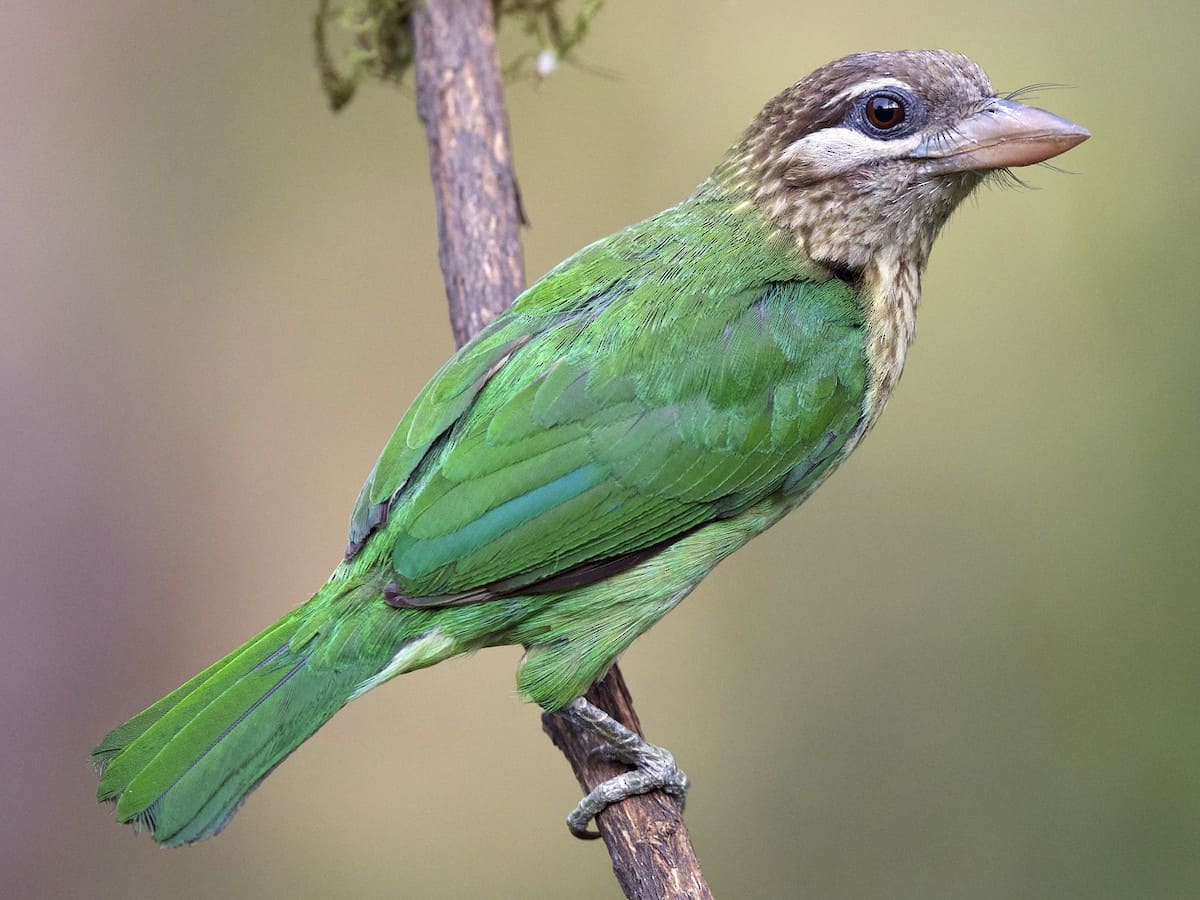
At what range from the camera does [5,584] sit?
5004mm

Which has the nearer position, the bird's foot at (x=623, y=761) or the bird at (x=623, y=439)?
the bird at (x=623, y=439)

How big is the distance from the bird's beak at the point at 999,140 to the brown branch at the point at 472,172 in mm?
1228

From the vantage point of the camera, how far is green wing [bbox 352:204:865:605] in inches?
123

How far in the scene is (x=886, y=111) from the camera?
3.29 meters

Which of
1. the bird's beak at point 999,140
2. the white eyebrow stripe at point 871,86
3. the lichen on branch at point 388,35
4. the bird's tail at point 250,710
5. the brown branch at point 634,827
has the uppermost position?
the lichen on branch at point 388,35

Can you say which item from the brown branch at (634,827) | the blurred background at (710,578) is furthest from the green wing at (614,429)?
the blurred background at (710,578)

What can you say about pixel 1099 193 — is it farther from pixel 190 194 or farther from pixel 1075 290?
pixel 190 194

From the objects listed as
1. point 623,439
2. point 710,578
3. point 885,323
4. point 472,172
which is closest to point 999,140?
point 885,323

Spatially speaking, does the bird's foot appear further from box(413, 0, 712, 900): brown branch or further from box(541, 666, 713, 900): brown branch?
box(413, 0, 712, 900): brown branch

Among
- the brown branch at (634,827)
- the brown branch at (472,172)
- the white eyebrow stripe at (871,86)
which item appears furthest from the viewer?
the brown branch at (472,172)

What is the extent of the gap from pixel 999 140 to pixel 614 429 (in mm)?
1122

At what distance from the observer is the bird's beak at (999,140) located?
3223 mm

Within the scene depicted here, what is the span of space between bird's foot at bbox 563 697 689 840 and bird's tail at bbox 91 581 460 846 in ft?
1.20

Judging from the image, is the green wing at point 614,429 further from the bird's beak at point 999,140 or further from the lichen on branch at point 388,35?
the lichen on branch at point 388,35
